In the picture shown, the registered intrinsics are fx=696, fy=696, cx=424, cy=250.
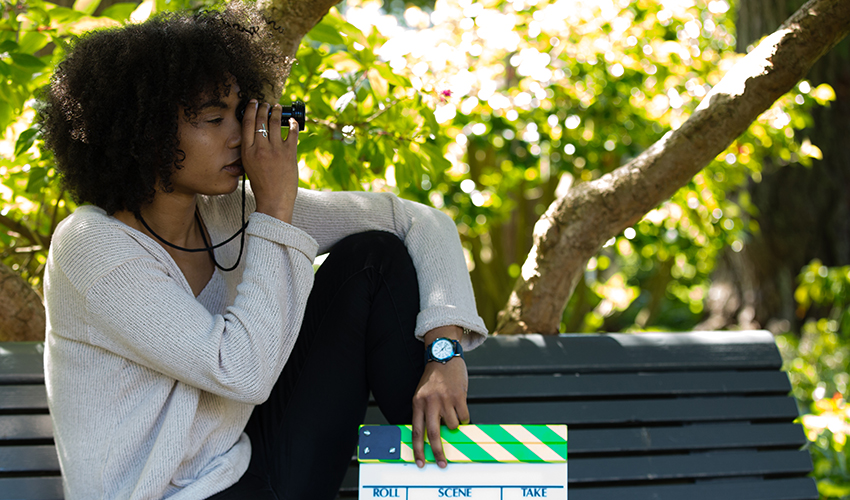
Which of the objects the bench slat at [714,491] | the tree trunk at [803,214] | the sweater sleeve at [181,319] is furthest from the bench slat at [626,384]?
the tree trunk at [803,214]

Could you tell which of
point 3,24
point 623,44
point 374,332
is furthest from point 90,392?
point 623,44

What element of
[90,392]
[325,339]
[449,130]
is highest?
[449,130]

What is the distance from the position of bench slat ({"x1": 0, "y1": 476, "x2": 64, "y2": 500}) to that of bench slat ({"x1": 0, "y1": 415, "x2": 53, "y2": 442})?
0.36 feet

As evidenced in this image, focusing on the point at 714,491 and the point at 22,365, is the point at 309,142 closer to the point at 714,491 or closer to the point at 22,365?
the point at 22,365

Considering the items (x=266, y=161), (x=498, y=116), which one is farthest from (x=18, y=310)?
(x=498, y=116)

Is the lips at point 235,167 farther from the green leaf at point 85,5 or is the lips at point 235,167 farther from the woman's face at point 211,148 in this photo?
the green leaf at point 85,5

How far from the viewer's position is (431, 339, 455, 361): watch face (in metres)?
1.59

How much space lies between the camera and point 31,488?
176 centimetres

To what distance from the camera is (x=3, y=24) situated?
6.66 feet

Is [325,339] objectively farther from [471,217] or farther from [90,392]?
[471,217]

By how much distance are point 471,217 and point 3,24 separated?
1866 mm

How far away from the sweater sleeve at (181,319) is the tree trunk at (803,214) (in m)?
5.43

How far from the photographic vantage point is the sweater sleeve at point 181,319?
4.65ft

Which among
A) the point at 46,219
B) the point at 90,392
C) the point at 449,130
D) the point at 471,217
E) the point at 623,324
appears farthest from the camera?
the point at 623,324
